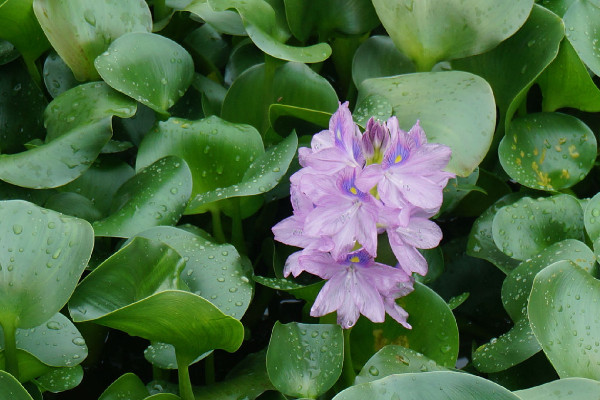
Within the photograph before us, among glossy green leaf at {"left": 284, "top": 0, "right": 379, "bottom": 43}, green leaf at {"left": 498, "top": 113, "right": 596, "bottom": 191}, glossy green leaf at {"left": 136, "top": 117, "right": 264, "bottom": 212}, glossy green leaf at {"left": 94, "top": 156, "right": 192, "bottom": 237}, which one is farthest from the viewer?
glossy green leaf at {"left": 284, "top": 0, "right": 379, "bottom": 43}

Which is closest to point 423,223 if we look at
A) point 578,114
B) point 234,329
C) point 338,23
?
point 234,329

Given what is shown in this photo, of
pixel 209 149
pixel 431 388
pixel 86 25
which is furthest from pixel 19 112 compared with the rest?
pixel 431 388

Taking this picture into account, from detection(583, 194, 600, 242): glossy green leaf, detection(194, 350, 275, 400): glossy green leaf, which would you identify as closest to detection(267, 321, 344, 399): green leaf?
detection(194, 350, 275, 400): glossy green leaf

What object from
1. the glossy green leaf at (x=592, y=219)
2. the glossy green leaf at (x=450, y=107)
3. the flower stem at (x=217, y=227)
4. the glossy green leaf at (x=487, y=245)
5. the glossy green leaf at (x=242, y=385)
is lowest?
the glossy green leaf at (x=242, y=385)

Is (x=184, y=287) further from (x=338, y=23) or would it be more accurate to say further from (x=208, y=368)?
(x=338, y=23)

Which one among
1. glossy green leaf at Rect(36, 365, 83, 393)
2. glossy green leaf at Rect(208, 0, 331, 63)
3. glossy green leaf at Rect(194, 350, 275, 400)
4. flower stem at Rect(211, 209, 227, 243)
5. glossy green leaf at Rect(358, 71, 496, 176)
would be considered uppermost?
glossy green leaf at Rect(208, 0, 331, 63)

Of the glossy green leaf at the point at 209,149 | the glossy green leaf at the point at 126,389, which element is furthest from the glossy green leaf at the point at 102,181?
the glossy green leaf at the point at 126,389

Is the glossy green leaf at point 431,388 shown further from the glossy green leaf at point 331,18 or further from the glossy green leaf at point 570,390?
the glossy green leaf at point 331,18

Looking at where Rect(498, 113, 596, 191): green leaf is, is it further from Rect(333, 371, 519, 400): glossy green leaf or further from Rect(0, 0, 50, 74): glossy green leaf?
Rect(0, 0, 50, 74): glossy green leaf
